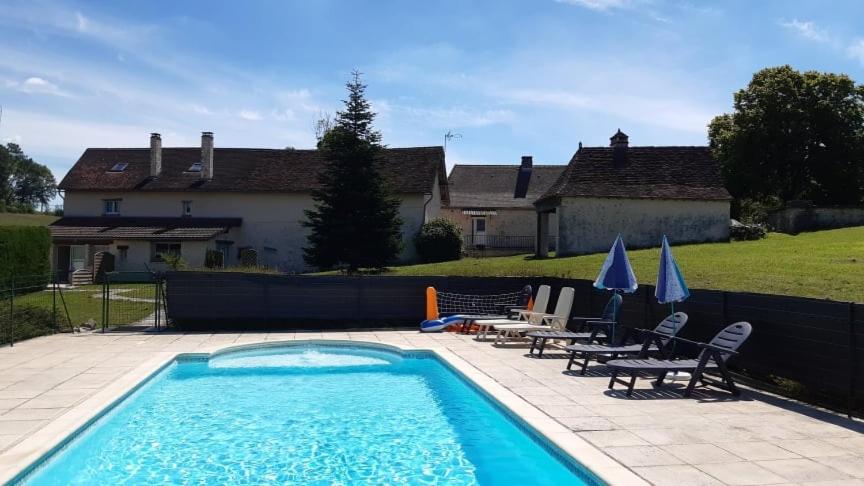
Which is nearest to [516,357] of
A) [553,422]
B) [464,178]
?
[553,422]

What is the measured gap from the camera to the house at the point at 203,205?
34.4 m

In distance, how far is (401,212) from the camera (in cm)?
3484

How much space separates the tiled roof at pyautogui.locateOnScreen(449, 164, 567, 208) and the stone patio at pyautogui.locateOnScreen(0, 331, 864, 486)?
1253 inches

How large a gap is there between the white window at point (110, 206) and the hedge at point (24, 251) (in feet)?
33.6

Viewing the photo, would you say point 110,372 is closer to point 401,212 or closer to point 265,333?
point 265,333

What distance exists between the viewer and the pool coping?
5.32 metres

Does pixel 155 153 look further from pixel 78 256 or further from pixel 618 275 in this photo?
pixel 618 275

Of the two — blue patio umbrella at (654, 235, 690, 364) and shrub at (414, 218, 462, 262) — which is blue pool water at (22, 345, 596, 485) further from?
shrub at (414, 218, 462, 262)

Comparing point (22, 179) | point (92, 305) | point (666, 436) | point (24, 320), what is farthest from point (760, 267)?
point (22, 179)

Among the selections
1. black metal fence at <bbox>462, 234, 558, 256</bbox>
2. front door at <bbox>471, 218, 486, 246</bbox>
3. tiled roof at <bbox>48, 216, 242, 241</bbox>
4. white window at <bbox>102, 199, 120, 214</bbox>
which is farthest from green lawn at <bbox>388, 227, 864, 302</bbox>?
white window at <bbox>102, 199, 120, 214</bbox>

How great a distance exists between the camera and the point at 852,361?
6996 mm

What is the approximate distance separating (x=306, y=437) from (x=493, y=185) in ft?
130

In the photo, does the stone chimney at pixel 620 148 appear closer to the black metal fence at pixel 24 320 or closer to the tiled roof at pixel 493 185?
the tiled roof at pixel 493 185

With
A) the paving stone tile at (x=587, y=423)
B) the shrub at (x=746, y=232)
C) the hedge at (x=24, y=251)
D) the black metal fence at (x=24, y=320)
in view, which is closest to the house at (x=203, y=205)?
the hedge at (x=24, y=251)
